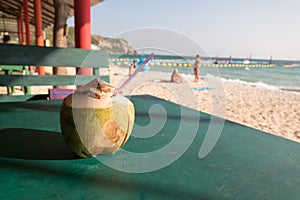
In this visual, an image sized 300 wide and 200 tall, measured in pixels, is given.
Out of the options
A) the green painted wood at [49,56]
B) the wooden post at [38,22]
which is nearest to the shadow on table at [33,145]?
the green painted wood at [49,56]

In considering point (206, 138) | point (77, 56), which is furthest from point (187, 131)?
point (77, 56)

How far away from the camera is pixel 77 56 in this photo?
1829mm

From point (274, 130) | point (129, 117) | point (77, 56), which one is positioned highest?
point (77, 56)

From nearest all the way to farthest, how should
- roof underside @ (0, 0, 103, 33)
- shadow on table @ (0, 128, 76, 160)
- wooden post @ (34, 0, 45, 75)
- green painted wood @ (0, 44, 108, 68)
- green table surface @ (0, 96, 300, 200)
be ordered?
green table surface @ (0, 96, 300, 200), shadow on table @ (0, 128, 76, 160), green painted wood @ (0, 44, 108, 68), wooden post @ (34, 0, 45, 75), roof underside @ (0, 0, 103, 33)

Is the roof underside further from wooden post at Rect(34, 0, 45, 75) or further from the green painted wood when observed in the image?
the green painted wood

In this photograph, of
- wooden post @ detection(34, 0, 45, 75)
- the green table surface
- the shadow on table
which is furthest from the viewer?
wooden post @ detection(34, 0, 45, 75)

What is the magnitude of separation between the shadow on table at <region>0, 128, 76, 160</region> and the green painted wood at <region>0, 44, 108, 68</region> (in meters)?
0.98

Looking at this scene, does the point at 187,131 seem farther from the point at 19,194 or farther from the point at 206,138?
the point at 19,194

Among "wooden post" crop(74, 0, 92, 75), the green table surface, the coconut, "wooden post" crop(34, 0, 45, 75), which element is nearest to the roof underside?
"wooden post" crop(34, 0, 45, 75)

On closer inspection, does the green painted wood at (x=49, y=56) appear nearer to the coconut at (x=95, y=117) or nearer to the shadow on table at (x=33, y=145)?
the shadow on table at (x=33, y=145)

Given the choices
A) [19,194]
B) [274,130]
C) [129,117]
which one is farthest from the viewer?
[274,130]

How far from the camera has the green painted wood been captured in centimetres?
155

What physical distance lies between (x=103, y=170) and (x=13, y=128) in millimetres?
549

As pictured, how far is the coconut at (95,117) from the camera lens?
1.63ft
